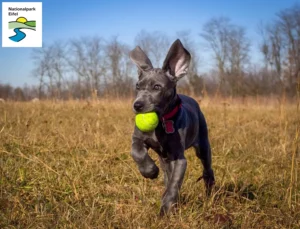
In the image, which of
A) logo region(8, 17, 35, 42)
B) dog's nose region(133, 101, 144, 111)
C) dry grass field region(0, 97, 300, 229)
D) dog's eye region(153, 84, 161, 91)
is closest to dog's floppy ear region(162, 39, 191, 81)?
dog's eye region(153, 84, 161, 91)

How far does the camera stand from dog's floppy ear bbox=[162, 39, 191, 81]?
3.26 metres

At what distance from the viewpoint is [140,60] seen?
338 cm

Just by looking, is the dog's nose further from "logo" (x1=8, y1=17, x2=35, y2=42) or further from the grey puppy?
"logo" (x1=8, y1=17, x2=35, y2=42)

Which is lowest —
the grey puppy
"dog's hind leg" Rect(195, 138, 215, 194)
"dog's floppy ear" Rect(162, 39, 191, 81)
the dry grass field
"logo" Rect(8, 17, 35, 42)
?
the dry grass field

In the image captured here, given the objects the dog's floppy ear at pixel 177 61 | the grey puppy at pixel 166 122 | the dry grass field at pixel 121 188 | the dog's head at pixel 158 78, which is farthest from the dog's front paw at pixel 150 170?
the dog's floppy ear at pixel 177 61

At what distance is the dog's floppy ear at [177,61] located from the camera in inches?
128

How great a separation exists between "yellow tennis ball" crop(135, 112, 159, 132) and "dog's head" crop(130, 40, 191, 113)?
0.05 metres

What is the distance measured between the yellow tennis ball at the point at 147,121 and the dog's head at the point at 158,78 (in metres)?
0.05

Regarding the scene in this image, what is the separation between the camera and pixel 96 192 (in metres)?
3.22

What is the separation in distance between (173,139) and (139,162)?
0.37 m

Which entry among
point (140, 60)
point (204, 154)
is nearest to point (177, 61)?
point (140, 60)

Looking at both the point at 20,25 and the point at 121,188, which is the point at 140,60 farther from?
the point at 20,25

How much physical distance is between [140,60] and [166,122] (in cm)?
78

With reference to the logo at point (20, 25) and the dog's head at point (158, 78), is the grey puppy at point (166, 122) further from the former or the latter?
the logo at point (20, 25)
